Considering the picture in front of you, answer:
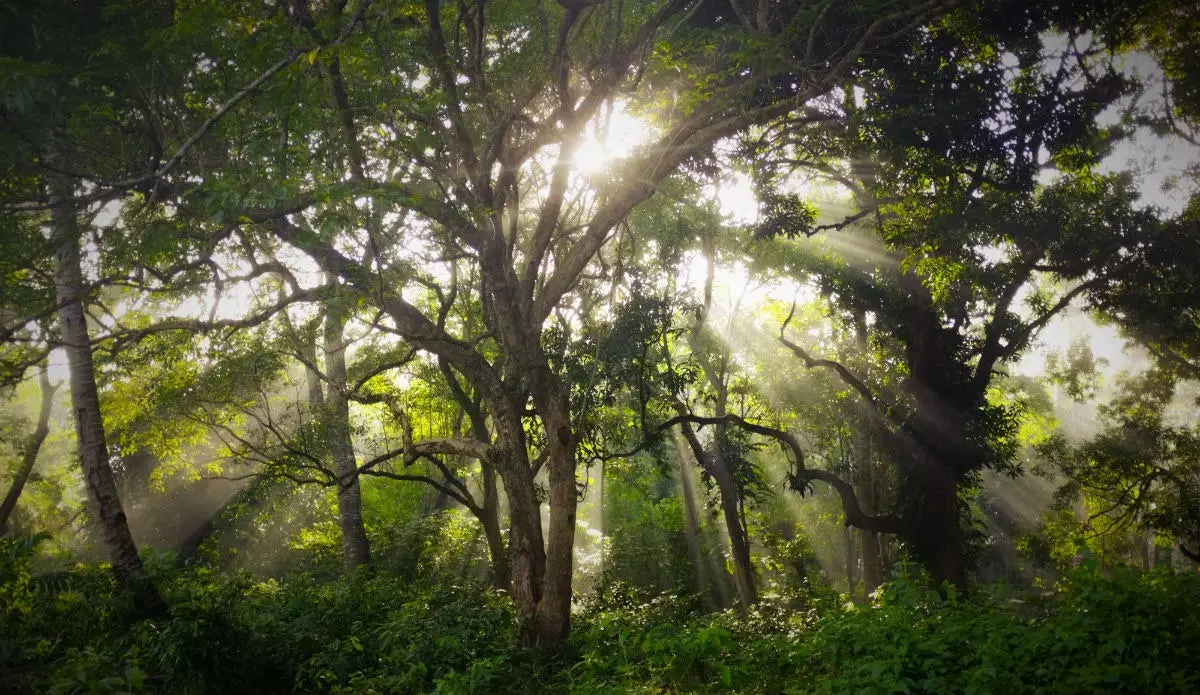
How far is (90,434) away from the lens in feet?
29.8

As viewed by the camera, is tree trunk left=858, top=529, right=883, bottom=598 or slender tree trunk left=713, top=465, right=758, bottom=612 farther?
tree trunk left=858, top=529, right=883, bottom=598

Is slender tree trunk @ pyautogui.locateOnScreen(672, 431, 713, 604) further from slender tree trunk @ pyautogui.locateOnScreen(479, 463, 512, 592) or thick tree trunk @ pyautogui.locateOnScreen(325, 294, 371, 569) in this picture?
thick tree trunk @ pyautogui.locateOnScreen(325, 294, 371, 569)

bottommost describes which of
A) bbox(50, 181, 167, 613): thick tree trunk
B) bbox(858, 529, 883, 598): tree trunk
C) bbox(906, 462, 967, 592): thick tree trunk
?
bbox(858, 529, 883, 598): tree trunk

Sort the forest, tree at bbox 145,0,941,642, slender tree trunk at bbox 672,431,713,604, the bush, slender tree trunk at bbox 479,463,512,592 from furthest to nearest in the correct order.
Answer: slender tree trunk at bbox 672,431,713,604, slender tree trunk at bbox 479,463,512,592, tree at bbox 145,0,941,642, the forest, the bush

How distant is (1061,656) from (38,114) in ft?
34.8

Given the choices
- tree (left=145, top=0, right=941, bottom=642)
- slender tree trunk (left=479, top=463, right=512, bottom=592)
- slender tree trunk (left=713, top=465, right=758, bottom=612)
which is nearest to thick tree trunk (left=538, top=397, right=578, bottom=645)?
tree (left=145, top=0, right=941, bottom=642)

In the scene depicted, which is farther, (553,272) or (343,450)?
(343,450)

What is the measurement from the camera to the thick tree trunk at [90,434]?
8633mm

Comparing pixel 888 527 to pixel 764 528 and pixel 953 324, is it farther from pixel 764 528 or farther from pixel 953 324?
pixel 764 528

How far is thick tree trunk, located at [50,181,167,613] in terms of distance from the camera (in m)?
8.63

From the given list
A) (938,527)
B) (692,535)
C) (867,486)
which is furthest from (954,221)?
(692,535)

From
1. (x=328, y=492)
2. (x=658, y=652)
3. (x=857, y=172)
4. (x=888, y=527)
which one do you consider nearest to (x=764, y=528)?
(x=888, y=527)

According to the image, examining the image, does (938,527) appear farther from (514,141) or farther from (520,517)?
(514,141)

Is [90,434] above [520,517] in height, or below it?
above
